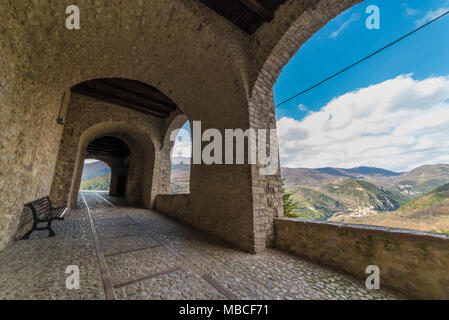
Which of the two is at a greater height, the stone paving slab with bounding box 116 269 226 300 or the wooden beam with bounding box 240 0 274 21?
the wooden beam with bounding box 240 0 274 21

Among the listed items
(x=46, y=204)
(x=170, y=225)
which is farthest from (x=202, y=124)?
(x=46, y=204)

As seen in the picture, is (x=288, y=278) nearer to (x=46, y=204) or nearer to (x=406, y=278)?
(x=406, y=278)

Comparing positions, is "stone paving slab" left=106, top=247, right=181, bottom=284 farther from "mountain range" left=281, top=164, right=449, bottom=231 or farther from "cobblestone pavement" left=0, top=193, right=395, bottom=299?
"mountain range" left=281, top=164, right=449, bottom=231

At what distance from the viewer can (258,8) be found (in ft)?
10.2

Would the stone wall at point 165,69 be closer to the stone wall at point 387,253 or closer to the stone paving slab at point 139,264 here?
the stone wall at point 387,253

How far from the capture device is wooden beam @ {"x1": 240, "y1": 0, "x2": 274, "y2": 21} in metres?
3.05

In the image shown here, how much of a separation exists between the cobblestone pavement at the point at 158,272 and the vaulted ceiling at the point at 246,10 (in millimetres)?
4621

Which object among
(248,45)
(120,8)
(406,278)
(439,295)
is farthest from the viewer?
(248,45)

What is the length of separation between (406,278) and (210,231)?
323 cm

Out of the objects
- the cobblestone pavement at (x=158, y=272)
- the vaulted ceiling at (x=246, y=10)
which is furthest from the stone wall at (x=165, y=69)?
the cobblestone pavement at (x=158, y=272)

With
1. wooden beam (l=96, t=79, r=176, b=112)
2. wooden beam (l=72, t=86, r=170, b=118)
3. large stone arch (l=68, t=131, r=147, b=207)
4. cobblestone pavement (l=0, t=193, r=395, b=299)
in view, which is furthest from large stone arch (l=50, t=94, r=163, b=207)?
cobblestone pavement (l=0, t=193, r=395, b=299)

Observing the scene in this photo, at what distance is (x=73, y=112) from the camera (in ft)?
19.2

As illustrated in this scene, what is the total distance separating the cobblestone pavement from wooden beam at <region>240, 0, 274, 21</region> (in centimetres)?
461

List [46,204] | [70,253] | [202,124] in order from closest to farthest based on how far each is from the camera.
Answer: [70,253] < [46,204] < [202,124]
